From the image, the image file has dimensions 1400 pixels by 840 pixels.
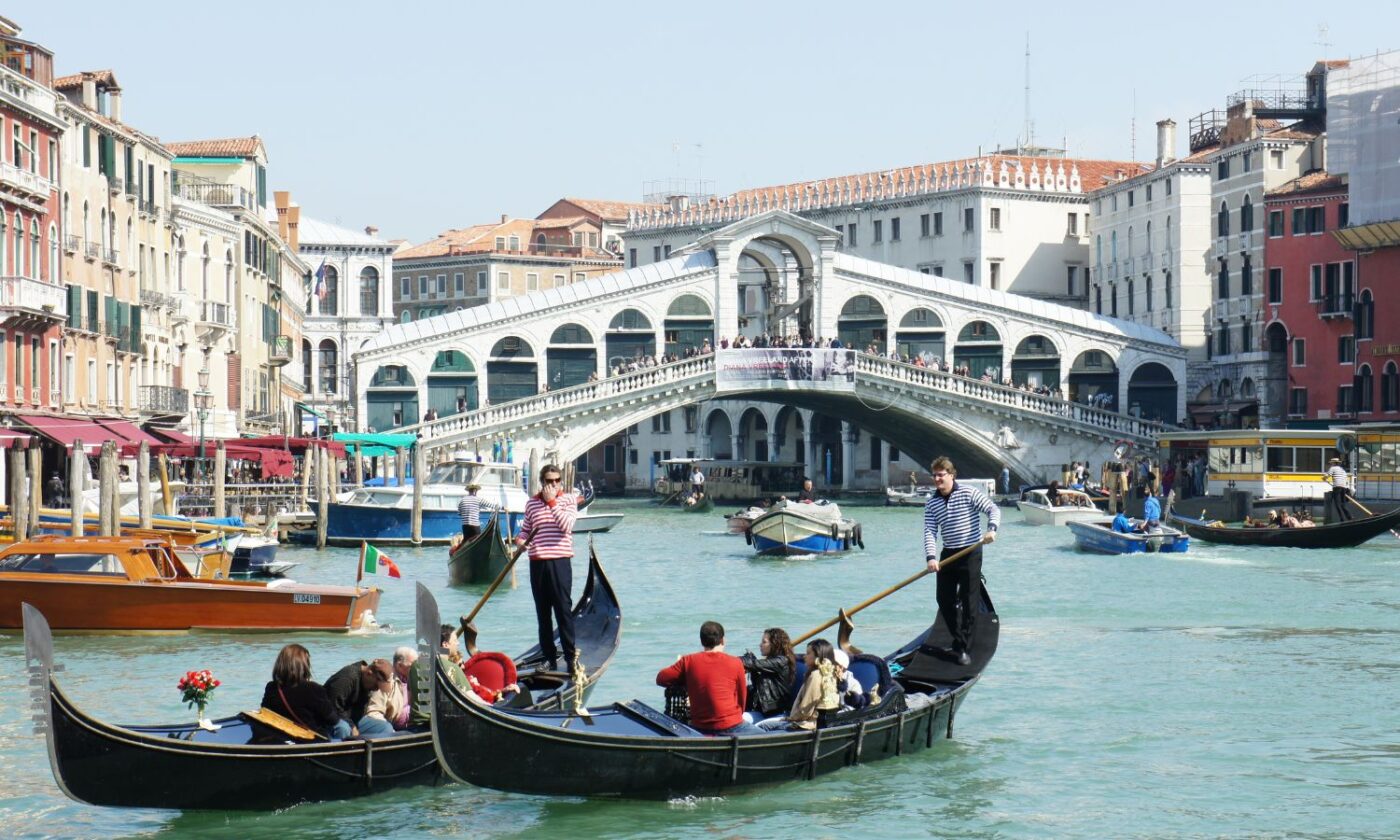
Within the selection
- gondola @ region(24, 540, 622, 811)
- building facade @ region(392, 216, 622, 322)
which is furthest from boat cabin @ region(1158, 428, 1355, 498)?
building facade @ region(392, 216, 622, 322)

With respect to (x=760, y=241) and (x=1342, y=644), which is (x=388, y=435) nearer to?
(x=760, y=241)

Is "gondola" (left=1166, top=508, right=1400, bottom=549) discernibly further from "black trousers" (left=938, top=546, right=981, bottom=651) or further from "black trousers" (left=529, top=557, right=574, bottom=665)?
"black trousers" (left=529, top=557, right=574, bottom=665)

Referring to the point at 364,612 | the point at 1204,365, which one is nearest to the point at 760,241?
the point at 1204,365

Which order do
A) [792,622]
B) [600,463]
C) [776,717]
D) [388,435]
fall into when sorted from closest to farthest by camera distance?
1. [776,717]
2. [792,622]
3. [388,435]
4. [600,463]

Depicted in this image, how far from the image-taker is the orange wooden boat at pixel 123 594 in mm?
15383

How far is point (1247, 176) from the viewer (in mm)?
40438

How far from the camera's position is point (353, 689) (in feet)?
32.8

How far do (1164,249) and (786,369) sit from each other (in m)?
9.49

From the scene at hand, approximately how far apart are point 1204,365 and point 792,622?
26.5 meters

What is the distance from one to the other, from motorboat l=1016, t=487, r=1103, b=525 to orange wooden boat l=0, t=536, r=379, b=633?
1917cm

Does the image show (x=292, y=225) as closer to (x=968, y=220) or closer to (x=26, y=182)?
(x=968, y=220)

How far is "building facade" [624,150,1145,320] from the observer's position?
50.1 m

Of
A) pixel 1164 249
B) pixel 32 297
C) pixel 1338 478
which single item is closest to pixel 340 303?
A: pixel 1164 249

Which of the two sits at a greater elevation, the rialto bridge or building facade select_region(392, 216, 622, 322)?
building facade select_region(392, 216, 622, 322)
